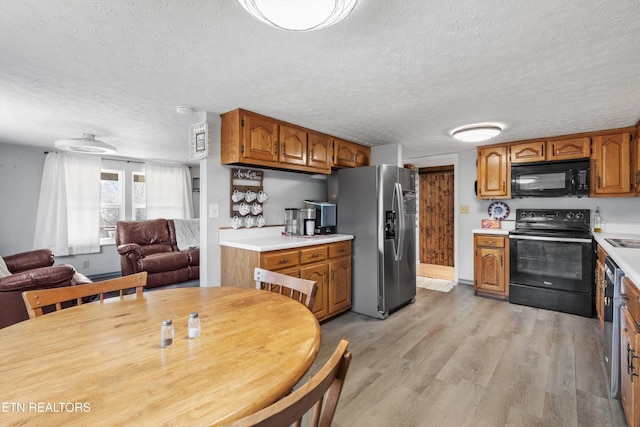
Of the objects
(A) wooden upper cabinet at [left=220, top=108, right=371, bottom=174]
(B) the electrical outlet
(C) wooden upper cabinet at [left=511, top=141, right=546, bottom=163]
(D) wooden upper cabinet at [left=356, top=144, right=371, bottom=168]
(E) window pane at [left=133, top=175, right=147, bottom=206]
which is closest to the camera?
(A) wooden upper cabinet at [left=220, top=108, right=371, bottom=174]

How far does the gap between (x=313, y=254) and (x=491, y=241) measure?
8.18ft

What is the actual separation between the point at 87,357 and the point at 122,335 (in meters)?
0.16

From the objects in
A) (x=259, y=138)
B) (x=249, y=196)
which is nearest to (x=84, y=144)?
(x=249, y=196)

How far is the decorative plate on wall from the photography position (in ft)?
13.8

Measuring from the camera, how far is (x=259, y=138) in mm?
2814

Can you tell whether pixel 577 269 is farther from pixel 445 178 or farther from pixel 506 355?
pixel 445 178

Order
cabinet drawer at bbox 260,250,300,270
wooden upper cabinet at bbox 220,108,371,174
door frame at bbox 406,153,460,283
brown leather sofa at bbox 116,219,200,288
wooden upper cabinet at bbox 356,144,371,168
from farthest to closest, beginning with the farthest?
door frame at bbox 406,153,460,283
brown leather sofa at bbox 116,219,200,288
wooden upper cabinet at bbox 356,144,371,168
wooden upper cabinet at bbox 220,108,371,174
cabinet drawer at bbox 260,250,300,270

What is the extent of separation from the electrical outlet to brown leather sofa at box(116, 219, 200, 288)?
7.80 feet

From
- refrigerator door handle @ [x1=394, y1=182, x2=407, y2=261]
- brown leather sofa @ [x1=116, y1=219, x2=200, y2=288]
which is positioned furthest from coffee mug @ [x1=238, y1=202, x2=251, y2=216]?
brown leather sofa @ [x1=116, y1=219, x2=200, y2=288]

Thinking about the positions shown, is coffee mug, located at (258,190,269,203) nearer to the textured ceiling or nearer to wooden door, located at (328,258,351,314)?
the textured ceiling

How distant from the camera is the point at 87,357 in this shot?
0.89 m

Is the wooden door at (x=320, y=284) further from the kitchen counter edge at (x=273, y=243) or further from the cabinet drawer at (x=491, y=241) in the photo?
the cabinet drawer at (x=491, y=241)

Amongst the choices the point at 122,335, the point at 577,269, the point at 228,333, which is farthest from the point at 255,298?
the point at 577,269

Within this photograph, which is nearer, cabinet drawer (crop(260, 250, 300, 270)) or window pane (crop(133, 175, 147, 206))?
cabinet drawer (crop(260, 250, 300, 270))
